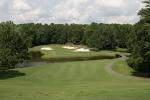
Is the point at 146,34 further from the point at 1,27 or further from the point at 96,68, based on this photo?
the point at 1,27

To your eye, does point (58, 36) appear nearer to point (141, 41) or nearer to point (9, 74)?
point (9, 74)

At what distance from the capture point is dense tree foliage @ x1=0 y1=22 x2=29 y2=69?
54.0 m

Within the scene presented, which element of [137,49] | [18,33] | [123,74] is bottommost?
[123,74]

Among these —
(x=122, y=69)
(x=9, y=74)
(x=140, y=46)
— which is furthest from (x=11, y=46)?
(x=140, y=46)

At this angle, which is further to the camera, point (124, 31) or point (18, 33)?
point (124, 31)

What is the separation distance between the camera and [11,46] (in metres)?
56.5

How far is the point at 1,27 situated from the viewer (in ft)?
190

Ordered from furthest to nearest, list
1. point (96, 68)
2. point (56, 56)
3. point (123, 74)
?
point (56, 56) → point (96, 68) → point (123, 74)

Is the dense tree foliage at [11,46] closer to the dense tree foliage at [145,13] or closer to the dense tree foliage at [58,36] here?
the dense tree foliage at [58,36]

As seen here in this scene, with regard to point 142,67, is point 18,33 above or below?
above

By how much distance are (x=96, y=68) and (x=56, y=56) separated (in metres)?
52.0

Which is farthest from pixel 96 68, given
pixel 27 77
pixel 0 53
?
pixel 0 53

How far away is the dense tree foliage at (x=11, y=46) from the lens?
5400 cm

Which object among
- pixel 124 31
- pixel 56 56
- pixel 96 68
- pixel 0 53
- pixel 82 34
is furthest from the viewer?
pixel 82 34
